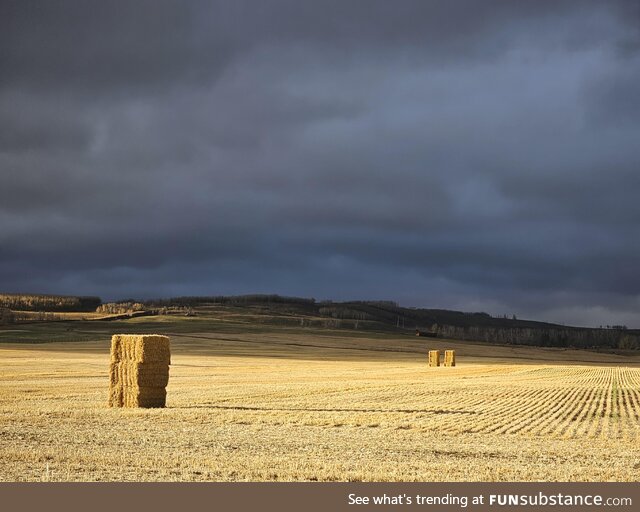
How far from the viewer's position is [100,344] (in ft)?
369

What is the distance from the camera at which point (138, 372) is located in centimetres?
3234

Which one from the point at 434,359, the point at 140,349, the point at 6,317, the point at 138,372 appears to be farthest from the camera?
the point at 6,317

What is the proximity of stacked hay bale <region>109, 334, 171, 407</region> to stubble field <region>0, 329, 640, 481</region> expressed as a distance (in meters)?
0.82

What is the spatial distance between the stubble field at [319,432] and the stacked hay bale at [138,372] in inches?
32.3

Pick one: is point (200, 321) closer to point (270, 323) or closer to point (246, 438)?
point (270, 323)

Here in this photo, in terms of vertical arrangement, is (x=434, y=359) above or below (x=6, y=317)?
above

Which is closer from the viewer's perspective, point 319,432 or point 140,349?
point 319,432

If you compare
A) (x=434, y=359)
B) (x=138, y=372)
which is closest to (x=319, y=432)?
(x=138, y=372)

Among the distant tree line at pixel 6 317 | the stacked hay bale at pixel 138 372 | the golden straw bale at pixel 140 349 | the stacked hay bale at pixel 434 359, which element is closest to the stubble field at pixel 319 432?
the stacked hay bale at pixel 138 372

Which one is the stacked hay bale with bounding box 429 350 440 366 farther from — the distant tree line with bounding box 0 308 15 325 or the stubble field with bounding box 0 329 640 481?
the distant tree line with bounding box 0 308 15 325

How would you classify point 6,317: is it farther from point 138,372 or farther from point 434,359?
point 138,372

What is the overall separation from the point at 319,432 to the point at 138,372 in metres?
10.3
